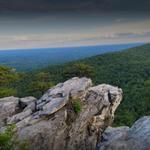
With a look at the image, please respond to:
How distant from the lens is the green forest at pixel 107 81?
241 ft

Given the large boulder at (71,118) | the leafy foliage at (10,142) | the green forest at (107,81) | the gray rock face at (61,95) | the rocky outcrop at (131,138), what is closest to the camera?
the rocky outcrop at (131,138)

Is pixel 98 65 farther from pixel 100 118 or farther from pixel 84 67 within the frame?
pixel 100 118

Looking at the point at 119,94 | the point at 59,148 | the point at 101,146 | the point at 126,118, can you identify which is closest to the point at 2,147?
the point at 59,148

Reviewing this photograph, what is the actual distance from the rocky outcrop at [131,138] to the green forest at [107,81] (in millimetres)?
37122

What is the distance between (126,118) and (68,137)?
39.7 m

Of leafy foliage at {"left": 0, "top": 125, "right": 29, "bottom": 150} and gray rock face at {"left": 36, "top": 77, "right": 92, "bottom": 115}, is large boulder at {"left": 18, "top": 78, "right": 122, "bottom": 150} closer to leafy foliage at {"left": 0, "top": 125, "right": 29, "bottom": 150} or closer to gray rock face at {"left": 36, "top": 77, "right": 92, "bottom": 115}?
gray rock face at {"left": 36, "top": 77, "right": 92, "bottom": 115}

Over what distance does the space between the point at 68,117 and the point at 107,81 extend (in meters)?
81.2

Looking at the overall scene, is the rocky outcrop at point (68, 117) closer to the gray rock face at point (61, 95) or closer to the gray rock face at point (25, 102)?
the gray rock face at point (61, 95)

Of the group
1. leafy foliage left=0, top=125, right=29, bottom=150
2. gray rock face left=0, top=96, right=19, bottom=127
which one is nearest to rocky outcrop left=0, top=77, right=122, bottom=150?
gray rock face left=0, top=96, right=19, bottom=127

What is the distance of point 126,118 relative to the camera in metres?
72.9

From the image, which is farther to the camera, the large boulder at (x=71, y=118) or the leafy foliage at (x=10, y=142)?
the large boulder at (x=71, y=118)

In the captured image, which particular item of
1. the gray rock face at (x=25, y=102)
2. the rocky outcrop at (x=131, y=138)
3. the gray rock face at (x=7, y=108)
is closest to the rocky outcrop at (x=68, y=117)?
the gray rock face at (x=25, y=102)

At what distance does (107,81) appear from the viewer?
11581 cm

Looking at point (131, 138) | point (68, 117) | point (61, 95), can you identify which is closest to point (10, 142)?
point (68, 117)
